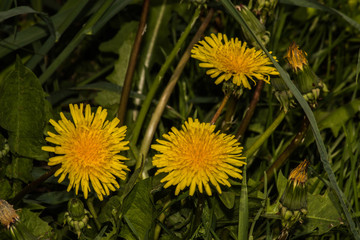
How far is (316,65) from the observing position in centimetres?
194

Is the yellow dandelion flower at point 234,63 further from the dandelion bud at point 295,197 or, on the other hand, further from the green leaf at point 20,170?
the green leaf at point 20,170

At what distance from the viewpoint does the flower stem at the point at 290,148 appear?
4.67ft

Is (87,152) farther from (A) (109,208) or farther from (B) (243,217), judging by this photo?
(B) (243,217)

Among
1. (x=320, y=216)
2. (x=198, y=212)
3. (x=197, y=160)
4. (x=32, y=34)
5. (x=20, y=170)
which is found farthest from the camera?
(x=32, y=34)

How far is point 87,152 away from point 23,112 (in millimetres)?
457

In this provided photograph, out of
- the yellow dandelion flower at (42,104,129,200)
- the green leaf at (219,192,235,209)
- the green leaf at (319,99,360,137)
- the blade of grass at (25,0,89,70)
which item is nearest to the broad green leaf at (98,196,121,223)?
the yellow dandelion flower at (42,104,129,200)

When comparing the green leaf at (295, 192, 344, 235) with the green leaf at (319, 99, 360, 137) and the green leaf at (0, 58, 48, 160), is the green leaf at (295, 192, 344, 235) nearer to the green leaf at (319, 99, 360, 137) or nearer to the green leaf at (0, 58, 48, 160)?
the green leaf at (319, 99, 360, 137)

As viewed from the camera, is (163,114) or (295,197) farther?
(163,114)

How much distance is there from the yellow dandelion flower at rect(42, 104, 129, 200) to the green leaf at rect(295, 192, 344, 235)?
1.99 ft

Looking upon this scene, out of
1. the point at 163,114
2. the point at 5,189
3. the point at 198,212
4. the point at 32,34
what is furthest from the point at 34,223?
the point at 32,34

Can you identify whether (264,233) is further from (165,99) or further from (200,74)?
(200,74)

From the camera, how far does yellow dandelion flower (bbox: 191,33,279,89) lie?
1261 mm

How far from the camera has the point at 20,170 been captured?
1496 mm

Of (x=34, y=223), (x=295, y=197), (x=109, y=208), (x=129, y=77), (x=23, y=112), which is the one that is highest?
(x=129, y=77)
